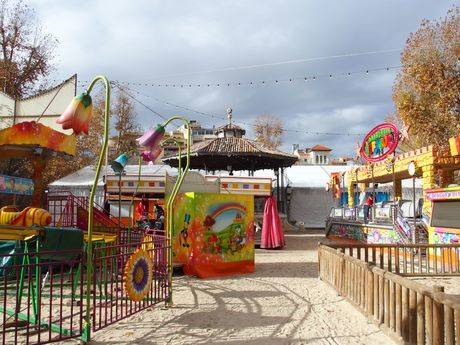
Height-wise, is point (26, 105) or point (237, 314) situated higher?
point (26, 105)

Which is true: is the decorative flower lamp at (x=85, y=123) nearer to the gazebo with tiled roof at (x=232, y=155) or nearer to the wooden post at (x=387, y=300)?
the wooden post at (x=387, y=300)

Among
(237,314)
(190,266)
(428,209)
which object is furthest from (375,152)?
(237,314)

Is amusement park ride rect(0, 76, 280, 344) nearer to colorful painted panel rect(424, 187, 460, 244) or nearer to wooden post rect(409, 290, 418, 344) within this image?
wooden post rect(409, 290, 418, 344)

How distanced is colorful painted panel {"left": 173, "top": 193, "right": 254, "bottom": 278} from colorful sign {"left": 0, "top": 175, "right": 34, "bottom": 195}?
490 cm

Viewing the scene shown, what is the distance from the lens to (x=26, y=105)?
33.2 feet

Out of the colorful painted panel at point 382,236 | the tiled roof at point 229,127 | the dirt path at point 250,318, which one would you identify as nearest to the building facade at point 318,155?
the tiled roof at point 229,127

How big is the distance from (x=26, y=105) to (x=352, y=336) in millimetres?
8555

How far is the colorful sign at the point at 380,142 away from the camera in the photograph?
48.7 feet

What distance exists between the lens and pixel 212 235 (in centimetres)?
1063

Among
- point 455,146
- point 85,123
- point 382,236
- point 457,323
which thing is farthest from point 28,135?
point 382,236

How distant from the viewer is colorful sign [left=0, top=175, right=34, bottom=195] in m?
11.8

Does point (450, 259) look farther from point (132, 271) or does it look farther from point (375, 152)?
point (132, 271)

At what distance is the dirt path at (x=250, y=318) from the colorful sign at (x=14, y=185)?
5.66m

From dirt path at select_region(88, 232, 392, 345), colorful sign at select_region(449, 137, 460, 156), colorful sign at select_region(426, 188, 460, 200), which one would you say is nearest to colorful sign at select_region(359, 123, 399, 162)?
colorful sign at select_region(449, 137, 460, 156)
